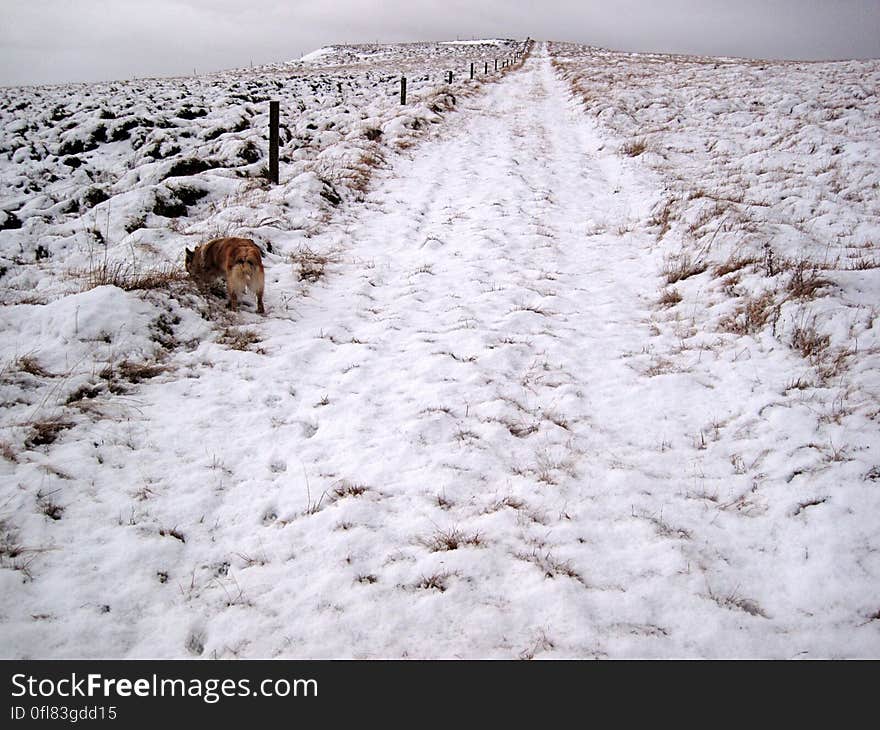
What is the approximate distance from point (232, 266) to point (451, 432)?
3.65m

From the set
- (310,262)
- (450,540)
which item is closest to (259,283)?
(310,262)

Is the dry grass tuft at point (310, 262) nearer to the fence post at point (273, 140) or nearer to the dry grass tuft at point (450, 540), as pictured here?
the fence post at point (273, 140)

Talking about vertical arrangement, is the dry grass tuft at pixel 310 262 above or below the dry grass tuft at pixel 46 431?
above

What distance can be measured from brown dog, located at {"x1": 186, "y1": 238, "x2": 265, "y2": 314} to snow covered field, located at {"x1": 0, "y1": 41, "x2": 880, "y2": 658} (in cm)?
35

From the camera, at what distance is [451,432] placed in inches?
163

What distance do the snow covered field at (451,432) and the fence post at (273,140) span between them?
4.90ft

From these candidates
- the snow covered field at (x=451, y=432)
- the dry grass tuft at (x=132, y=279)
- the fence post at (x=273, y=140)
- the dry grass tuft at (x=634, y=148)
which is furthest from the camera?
the dry grass tuft at (x=634, y=148)

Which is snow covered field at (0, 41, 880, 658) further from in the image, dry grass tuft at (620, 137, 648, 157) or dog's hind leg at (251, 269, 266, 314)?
dry grass tuft at (620, 137, 648, 157)

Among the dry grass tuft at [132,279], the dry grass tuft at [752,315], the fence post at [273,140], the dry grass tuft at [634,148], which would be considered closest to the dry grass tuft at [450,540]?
the dry grass tuft at [752,315]

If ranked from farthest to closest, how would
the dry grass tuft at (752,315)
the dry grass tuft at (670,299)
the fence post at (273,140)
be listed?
the fence post at (273,140), the dry grass tuft at (670,299), the dry grass tuft at (752,315)

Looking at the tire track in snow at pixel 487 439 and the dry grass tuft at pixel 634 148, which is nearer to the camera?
the tire track in snow at pixel 487 439

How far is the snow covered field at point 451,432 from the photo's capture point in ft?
8.95

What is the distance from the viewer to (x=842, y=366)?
4.34 metres

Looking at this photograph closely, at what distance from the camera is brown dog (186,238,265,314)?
5930 mm
